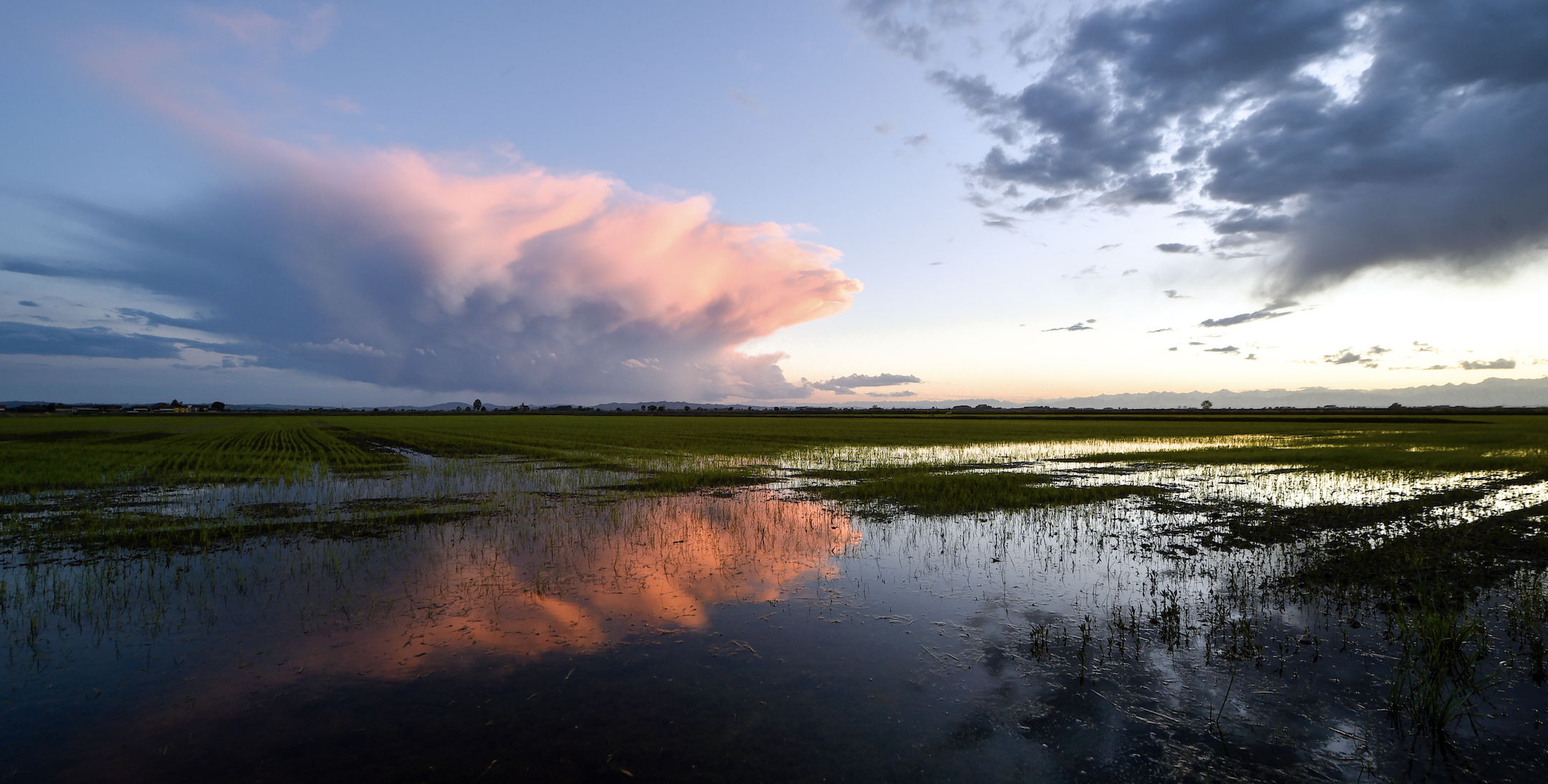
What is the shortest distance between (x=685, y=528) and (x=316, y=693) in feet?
25.9

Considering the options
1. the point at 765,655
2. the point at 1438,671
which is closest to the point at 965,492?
the point at 1438,671

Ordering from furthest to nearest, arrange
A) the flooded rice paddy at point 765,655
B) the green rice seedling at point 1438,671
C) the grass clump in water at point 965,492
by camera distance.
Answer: the grass clump in water at point 965,492 → the green rice seedling at point 1438,671 → the flooded rice paddy at point 765,655

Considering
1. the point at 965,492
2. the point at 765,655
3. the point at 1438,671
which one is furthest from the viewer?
the point at 965,492

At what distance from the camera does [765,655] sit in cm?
673

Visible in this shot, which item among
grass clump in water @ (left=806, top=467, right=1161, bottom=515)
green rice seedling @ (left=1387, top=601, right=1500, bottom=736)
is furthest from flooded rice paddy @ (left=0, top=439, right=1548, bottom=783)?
grass clump in water @ (left=806, top=467, right=1161, bottom=515)

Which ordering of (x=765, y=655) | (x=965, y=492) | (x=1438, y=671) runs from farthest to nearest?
1. (x=965, y=492)
2. (x=765, y=655)
3. (x=1438, y=671)

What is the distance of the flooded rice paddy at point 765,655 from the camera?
4.84 metres

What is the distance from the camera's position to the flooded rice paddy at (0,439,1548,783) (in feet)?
15.9

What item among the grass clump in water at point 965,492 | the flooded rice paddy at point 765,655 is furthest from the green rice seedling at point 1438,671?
the grass clump in water at point 965,492

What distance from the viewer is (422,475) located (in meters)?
22.8

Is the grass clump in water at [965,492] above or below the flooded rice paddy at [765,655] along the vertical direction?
above

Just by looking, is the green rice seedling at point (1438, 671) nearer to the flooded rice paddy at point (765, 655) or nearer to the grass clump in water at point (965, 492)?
the flooded rice paddy at point (765, 655)

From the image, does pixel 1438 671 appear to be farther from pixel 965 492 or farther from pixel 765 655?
pixel 965 492

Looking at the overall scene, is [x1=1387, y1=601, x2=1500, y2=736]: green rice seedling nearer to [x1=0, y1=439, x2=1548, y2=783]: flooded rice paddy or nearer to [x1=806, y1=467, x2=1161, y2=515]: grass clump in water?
[x1=0, y1=439, x2=1548, y2=783]: flooded rice paddy
